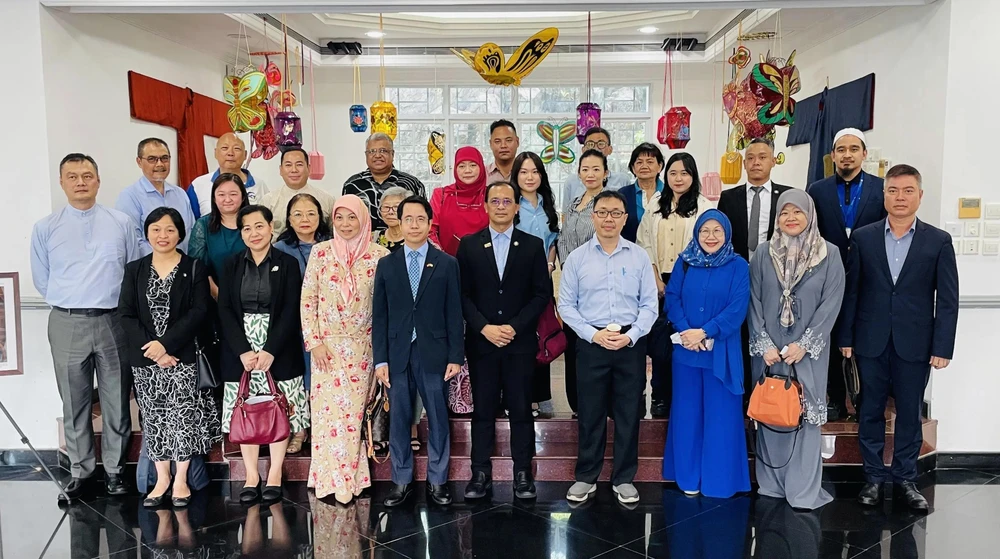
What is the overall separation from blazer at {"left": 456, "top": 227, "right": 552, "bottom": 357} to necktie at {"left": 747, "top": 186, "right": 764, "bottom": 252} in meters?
1.27

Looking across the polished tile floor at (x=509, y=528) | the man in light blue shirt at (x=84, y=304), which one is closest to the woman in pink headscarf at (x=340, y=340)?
the polished tile floor at (x=509, y=528)

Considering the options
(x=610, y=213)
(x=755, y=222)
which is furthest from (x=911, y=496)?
(x=610, y=213)

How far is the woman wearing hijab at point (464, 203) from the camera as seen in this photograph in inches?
155

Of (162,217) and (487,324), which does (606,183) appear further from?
(162,217)

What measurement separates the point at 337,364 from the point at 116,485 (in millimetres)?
1488

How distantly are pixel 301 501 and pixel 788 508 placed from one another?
2553 millimetres

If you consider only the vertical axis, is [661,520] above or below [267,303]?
below

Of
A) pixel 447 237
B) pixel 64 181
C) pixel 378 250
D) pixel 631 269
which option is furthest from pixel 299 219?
pixel 631 269

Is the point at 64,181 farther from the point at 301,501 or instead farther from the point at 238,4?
the point at 301,501

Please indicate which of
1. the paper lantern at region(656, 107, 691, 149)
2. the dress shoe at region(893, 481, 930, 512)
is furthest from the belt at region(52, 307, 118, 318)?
the paper lantern at region(656, 107, 691, 149)

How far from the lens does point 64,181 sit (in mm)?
3746

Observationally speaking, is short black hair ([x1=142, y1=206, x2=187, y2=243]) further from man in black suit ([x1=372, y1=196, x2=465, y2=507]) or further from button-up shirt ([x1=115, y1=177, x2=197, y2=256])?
man in black suit ([x1=372, y1=196, x2=465, y2=507])

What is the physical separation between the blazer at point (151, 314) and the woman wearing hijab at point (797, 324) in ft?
9.52

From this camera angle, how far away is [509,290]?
357cm
